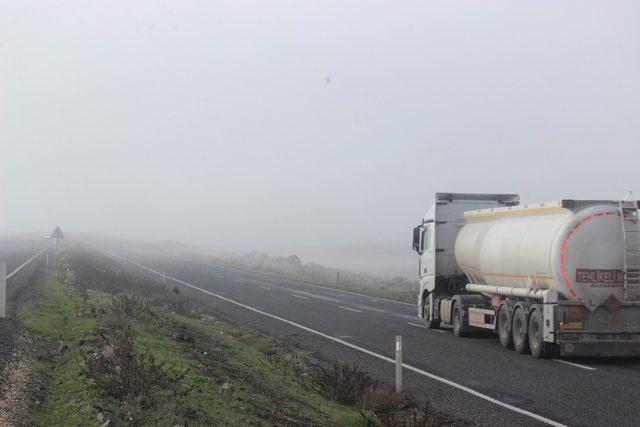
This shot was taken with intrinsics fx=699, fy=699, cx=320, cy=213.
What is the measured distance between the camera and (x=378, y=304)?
29156 mm

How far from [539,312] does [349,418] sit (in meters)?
7.24

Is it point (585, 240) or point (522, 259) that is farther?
point (522, 259)

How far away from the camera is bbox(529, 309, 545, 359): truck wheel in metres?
14.4

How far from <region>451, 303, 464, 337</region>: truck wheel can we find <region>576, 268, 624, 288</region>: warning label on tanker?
485cm

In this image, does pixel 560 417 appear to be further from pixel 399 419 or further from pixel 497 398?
pixel 399 419

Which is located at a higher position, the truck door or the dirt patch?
the truck door

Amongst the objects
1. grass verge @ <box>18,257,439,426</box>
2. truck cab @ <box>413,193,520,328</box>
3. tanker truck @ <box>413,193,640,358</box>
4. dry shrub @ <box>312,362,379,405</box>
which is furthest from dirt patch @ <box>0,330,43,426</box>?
truck cab @ <box>413,193,520,328</box>

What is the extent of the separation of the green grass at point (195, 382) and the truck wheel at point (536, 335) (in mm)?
5299

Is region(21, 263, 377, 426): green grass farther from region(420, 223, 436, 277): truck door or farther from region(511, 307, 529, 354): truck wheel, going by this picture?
region(420, 223, 436, 277): truck door

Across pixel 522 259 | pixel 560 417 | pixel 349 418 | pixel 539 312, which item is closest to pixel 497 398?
pixel 560 417

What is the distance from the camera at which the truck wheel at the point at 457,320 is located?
1839cm

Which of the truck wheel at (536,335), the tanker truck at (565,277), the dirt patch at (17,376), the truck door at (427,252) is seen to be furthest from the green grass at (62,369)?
the truck door at (427,252)

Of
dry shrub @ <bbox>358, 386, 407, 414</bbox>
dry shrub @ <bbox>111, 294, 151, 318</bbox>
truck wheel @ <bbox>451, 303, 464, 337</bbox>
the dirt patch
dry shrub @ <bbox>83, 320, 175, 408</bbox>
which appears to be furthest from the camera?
truck wheel @ <bbox>451, 303, 464, 337</bbox>

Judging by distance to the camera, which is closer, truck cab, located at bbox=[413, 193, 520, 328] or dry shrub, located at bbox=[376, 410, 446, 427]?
dry shrub, located at bbox=[376, 410, 446, 427]
